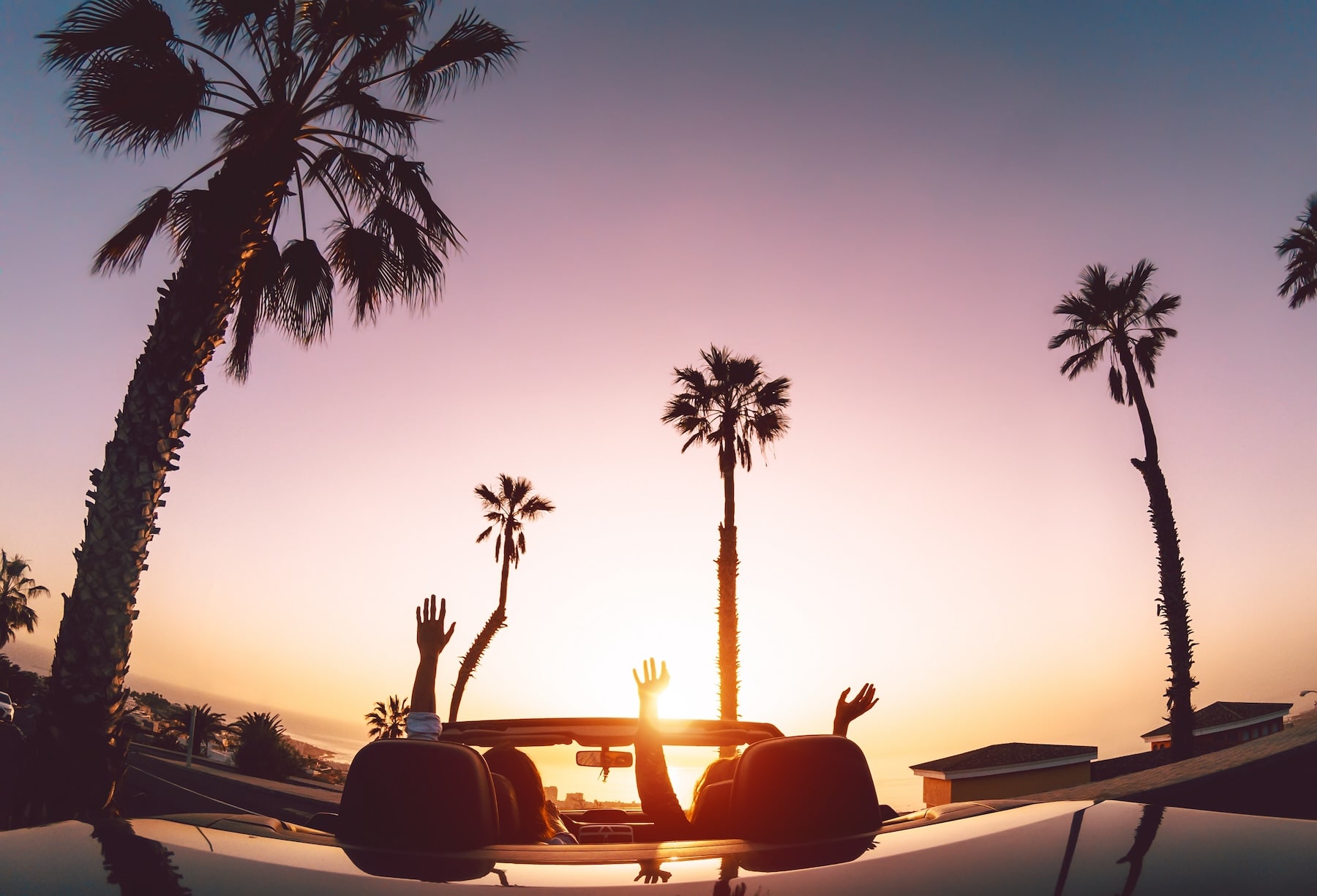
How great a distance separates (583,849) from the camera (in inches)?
74.4

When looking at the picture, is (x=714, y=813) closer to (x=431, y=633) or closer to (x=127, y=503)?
(x=431, y=633)

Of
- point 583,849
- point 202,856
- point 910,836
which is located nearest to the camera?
point 202,856

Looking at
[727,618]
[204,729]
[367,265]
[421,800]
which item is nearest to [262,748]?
[204,729]

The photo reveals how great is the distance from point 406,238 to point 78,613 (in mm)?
5574

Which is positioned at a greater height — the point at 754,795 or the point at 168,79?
the point at 168,79

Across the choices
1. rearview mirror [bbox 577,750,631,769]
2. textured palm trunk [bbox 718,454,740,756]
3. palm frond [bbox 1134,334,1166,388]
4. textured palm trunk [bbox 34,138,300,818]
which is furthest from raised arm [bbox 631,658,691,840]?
palm frond [bbox 1134,334,1166,388]

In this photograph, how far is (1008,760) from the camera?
3203 centimetres

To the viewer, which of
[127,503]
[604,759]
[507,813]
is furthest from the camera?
[127,503]

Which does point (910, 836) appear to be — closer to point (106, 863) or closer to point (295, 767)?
point (106, 863)

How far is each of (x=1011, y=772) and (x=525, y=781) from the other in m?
32.6

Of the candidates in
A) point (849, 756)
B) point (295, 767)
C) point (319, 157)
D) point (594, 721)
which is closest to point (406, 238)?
point (319, 157)

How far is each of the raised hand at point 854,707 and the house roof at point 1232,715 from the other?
34.2 m

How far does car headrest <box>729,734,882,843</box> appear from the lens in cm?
195

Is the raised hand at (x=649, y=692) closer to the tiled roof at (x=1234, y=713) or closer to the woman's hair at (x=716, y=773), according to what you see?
the woman's hair at (x=716, y=773)
